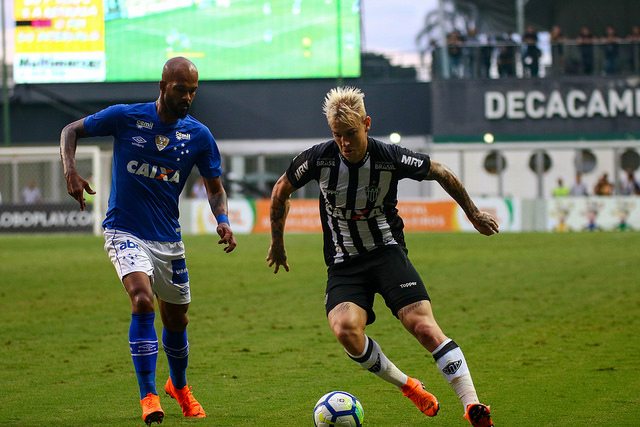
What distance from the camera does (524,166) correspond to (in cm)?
4034

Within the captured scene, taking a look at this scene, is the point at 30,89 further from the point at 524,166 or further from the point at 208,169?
the point at 208,169

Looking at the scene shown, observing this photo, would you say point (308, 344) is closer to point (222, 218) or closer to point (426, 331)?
point (222, 218)

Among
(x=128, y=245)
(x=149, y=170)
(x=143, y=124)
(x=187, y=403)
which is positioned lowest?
(x=187, y=403)

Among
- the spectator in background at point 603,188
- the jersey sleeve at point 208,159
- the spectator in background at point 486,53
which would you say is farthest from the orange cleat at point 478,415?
the spectator in background at point 486,53

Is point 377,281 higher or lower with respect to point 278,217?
lower

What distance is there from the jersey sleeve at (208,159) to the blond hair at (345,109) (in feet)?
4.22

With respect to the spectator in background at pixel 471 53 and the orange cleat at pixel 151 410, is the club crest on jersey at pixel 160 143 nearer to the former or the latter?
the orange cleat at pixel 151 410

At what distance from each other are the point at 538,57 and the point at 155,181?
1349 inches

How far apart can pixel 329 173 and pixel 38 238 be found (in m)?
27.2

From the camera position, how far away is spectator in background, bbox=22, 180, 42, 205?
3801 centimetres

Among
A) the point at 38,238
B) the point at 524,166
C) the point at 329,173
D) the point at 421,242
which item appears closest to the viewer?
the point at 329,173

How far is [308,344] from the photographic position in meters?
11.9

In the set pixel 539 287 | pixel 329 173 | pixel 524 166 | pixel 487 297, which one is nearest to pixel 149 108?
pixel 329 173

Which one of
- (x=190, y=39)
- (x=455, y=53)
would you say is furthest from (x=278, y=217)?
(x=455, y=53)
